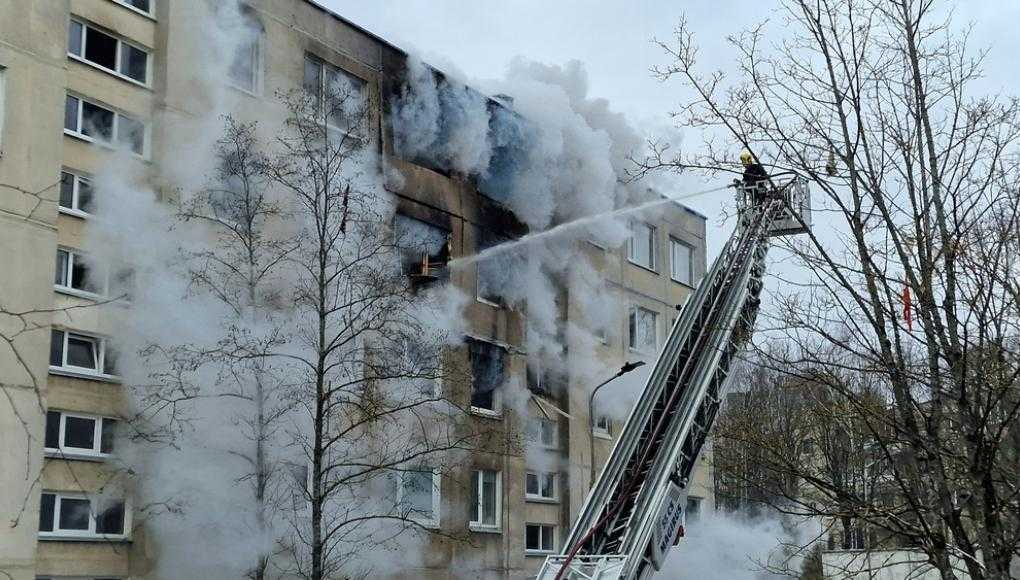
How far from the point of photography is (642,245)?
3344 centimetres

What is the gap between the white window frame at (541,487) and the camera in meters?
27.5

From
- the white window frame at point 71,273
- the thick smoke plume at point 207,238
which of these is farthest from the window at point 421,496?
the white window frame at point 71,273

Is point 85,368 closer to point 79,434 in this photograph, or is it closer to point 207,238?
point 79,434

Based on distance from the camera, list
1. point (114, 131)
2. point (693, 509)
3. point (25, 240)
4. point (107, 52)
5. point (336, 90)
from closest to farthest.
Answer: point (25, 240) < point (114, 131) < point (107, 52) < point (336, 90) < point (693, 509)

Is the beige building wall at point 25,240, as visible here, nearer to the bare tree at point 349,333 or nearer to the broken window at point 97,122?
the broken window at point 97,122

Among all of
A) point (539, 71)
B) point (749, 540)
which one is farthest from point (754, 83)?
point (749, 540)

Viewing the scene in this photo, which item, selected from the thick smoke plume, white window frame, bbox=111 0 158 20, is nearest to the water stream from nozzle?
the thick smoke plume

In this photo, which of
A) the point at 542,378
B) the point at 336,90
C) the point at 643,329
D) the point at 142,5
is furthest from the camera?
the point at 643,329

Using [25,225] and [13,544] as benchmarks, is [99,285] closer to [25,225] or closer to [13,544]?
[25,225]

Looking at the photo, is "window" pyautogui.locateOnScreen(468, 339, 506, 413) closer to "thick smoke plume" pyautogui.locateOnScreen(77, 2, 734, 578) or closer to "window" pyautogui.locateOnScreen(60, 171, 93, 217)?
"thick smoke plume" pyautogui.locateOnScreen(77, 2, 734, 578)

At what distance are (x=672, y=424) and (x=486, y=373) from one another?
28.0ft

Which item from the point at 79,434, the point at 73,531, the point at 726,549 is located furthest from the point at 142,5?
the point at 726,549

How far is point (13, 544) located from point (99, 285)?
426cm

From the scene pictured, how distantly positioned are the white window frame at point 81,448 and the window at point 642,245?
17032 mm
